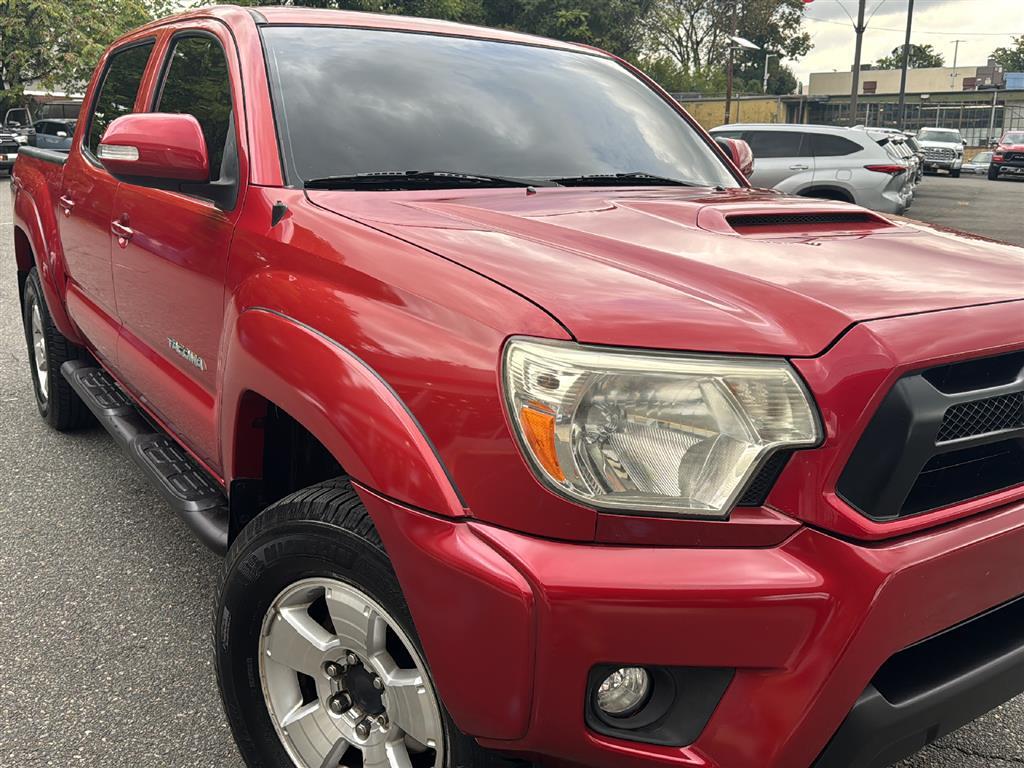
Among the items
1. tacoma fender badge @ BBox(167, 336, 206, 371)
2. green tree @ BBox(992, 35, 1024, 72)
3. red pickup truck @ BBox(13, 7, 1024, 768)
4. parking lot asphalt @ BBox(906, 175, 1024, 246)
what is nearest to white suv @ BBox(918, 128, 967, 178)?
parking lot asphalt @ BBox(906, 175, 1024, 246)

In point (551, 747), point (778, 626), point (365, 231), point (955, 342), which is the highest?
point (365, 231)

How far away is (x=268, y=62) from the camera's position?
258cm

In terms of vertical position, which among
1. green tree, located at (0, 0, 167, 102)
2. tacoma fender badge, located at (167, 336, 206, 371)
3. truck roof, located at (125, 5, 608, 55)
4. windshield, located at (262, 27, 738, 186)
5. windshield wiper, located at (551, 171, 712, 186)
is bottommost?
tacoma fender badge, located at (167, 336, 206, 371)

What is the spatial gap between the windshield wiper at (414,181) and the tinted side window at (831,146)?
12167 mm

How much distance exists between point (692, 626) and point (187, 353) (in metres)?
1.82

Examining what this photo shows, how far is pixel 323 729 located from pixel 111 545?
190cm

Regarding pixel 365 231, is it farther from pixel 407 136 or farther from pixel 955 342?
pixel 955 342

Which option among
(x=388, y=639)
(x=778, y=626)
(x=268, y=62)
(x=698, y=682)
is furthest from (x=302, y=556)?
(x=268, y=62)

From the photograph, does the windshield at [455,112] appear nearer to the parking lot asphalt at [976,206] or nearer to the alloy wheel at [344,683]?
the alloy wheel at [344,683]

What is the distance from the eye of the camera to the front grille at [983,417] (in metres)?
1.55

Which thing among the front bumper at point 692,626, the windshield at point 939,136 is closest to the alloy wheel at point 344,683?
the front bumper at point 692,626

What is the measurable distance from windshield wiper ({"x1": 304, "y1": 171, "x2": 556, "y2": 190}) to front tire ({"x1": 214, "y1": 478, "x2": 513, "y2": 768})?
0.84m

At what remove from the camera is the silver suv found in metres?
13.5

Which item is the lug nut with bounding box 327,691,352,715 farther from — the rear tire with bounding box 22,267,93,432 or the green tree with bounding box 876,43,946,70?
the green tree with bounding box 876,43,946,70
